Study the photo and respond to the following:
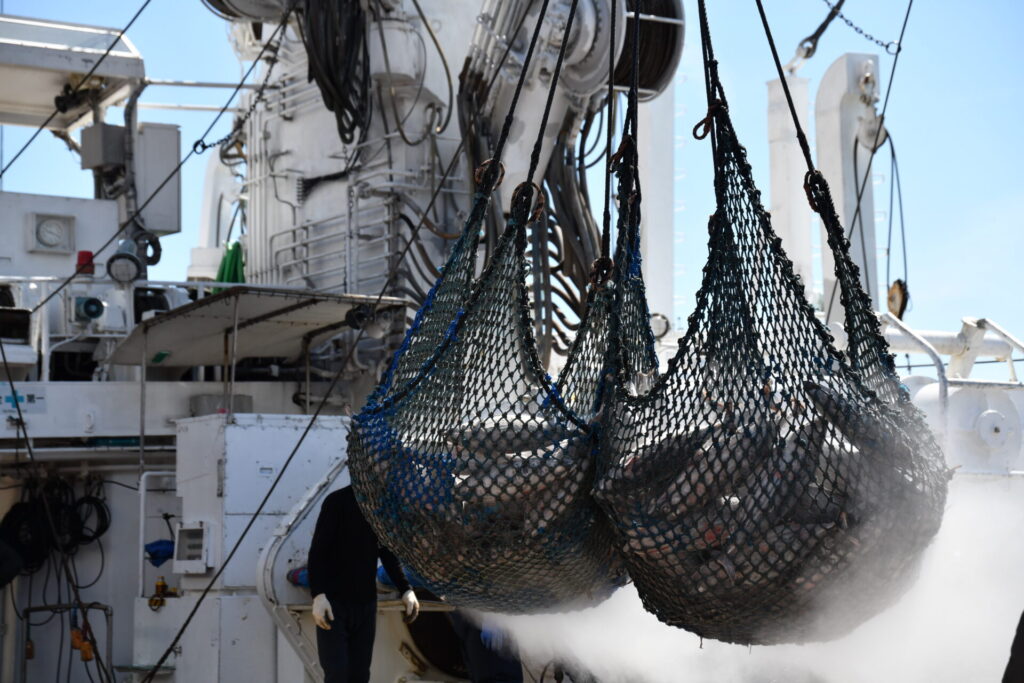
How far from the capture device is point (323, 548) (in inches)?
257

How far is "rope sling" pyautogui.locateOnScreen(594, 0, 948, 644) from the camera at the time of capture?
3.93 meters

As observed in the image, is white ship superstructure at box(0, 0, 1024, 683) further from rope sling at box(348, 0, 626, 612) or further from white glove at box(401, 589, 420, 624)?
rope sling at box(348, 0, 626, 612)

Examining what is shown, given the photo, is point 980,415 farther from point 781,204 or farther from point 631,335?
point 781,204

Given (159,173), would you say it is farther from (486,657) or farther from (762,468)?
(762,468)

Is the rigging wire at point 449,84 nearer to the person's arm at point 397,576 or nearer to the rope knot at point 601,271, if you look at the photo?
the person's arm at point 397,576

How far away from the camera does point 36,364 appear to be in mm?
10398

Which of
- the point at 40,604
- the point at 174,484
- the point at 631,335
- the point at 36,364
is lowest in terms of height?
the point at 40,604

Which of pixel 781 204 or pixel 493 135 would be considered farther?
pixel 781 204

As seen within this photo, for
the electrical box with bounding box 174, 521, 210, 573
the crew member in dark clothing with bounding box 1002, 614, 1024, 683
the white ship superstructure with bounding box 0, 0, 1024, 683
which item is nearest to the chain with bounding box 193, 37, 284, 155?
the white ship superstructure with bounding box 0, 0, 1024, 683

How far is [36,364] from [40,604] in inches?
74.6

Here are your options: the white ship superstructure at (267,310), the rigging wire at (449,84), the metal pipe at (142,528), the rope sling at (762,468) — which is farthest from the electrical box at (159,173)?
the rope sling at (762,468)

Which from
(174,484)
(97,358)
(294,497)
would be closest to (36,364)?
(97,358)

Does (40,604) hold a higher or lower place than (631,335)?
lower

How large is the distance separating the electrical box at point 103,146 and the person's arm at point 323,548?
6.80 metres
